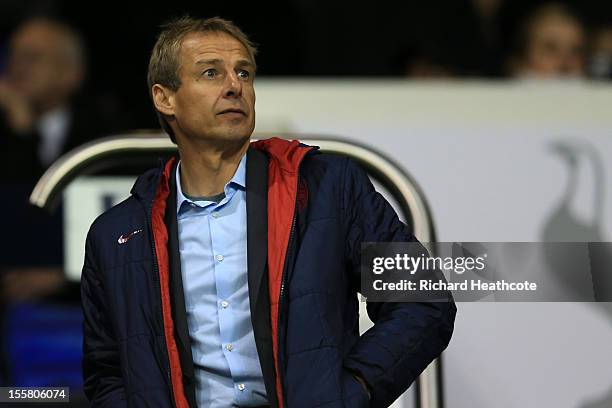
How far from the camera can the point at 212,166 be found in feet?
10.6

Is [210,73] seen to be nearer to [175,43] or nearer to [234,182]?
[175,43]

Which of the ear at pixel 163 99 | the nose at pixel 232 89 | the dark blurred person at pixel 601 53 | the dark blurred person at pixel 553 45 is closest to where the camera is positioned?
the nose at pixel 232 89

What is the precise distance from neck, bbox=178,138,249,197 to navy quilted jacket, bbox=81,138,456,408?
0.05m

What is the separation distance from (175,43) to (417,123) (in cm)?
175

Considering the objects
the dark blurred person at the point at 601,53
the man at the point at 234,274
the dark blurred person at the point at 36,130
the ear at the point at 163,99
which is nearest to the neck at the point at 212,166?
the man at the point at 234,274

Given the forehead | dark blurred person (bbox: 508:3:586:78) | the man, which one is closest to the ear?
the man

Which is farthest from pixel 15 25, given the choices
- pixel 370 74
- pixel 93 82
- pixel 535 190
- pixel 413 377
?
pixel 413 377

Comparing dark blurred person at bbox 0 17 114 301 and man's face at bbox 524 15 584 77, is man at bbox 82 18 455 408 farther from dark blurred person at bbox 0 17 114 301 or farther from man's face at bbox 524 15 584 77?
man's face at bbox 524 15 584 77

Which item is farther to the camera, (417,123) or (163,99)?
(417,123)

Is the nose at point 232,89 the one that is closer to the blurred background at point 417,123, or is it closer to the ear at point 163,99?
the ear at point 163,99

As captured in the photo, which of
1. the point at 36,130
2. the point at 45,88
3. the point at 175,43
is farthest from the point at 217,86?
the point at 45,88

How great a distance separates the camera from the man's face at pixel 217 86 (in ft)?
10.3

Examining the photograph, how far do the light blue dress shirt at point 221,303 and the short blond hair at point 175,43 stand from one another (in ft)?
0.91

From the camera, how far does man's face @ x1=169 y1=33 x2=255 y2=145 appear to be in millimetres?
3145
